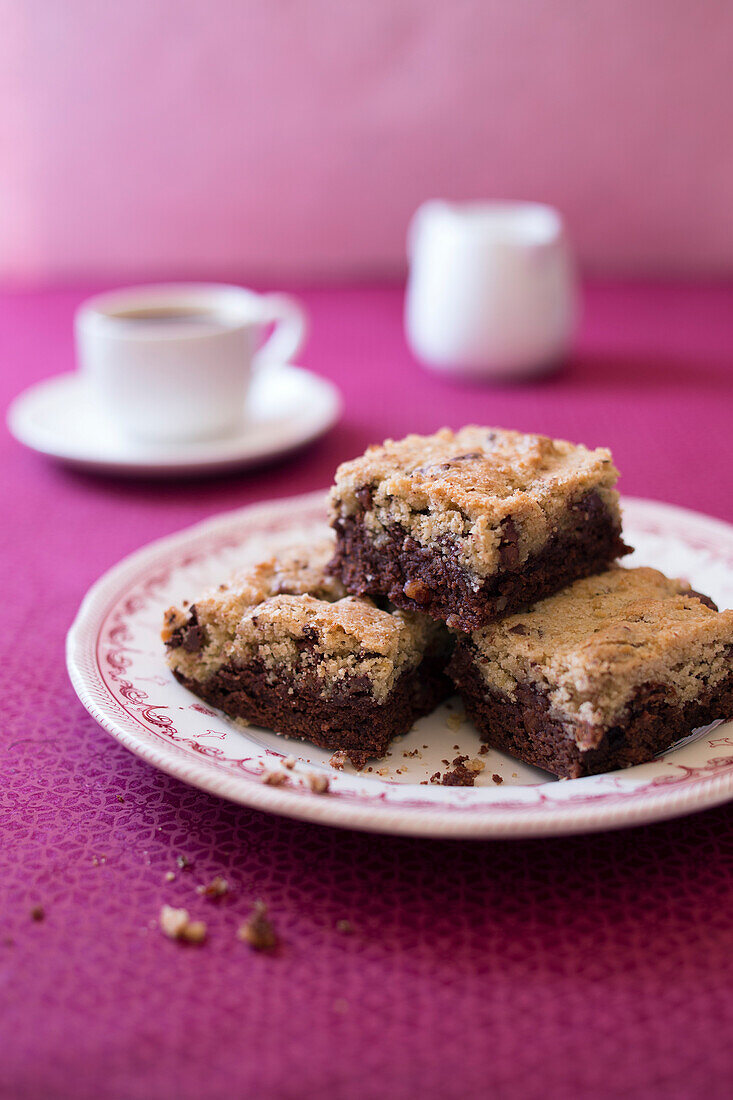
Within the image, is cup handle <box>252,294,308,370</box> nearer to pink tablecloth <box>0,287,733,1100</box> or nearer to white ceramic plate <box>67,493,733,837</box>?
white ceramic plate <box>67,493,733,837</box>

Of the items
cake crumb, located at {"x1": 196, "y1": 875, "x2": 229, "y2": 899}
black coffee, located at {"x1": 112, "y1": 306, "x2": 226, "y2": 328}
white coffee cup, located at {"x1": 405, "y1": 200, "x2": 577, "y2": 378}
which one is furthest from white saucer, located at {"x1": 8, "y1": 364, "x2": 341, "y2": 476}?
cake crumb, located at {"x1": 196, "y1": 875, "x2": 229, "y2": 899}

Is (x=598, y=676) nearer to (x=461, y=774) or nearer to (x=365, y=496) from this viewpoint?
(x=461, y=774)

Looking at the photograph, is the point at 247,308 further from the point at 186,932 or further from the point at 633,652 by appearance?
the point at 186,932

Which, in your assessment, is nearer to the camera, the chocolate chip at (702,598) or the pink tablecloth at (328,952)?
the pink tablecloth at (328,952)

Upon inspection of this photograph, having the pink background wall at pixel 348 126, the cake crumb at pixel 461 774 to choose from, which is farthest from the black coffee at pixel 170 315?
the pink background wall at pixel 348 126

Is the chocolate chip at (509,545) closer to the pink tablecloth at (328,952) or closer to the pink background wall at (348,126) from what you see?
the pink tablecloth at (328,952)
